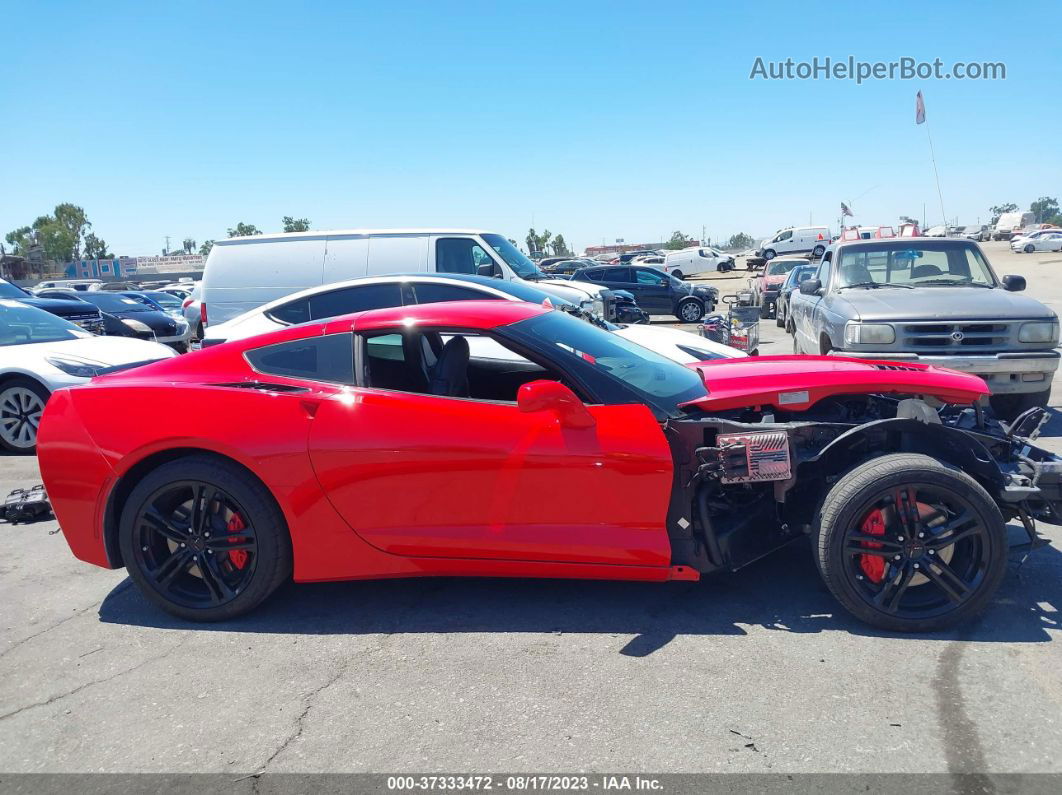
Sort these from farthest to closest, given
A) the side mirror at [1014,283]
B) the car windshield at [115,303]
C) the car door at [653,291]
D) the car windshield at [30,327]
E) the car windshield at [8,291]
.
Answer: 1. the car door at [653,291]
2. the car windshield at [115,303]
3. the car windshield at [8,291]
4. the car windshield at [30,327]
5. the side mirror at [1014,283]

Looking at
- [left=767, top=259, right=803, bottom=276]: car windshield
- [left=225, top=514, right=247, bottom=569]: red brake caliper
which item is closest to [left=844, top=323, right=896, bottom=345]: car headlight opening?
[left=225, top=514, right=247, bottom=569]: red brake caliper

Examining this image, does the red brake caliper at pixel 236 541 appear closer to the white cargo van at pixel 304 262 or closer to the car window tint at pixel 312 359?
the car window tint at pixel 312 359

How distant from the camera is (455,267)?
11.5 m

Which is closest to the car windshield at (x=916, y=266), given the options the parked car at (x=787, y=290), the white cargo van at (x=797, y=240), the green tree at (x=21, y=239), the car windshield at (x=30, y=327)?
the parked car at (x=787, y=290)

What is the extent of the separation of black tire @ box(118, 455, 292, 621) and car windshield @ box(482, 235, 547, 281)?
27.8 ft

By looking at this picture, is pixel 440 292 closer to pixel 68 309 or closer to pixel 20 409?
pixel 20 409

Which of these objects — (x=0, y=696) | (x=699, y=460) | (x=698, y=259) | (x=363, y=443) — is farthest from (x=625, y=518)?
(x=698, y=259)

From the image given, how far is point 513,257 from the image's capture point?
1252 cm

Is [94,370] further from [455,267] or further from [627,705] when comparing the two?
[627,705]

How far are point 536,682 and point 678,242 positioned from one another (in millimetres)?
116949

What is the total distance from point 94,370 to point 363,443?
5510 millimetres

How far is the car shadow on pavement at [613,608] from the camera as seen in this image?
3635 mm

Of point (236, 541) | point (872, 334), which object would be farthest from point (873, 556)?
point (872, 334)

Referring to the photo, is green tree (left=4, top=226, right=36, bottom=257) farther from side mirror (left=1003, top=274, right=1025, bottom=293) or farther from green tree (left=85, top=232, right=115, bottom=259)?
side mirror (left=1003, top=274, right=1025, bottom=293)
